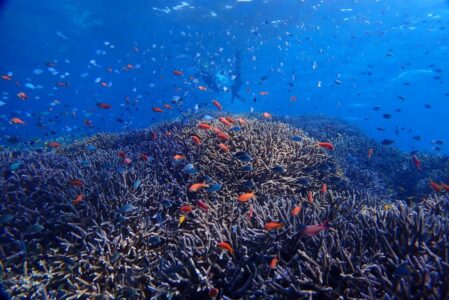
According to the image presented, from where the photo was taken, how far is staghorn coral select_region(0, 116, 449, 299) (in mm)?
3193

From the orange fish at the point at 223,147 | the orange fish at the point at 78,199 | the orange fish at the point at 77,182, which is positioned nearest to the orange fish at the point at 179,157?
the orange fish at the point at 223,147

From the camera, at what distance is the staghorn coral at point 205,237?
319cm

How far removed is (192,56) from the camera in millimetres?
48125

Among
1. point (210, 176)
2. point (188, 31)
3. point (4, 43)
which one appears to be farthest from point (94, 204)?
point (4, 43)

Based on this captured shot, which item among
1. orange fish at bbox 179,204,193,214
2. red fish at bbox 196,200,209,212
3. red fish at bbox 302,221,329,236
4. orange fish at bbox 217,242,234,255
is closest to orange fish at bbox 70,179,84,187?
orange fish at bbox 179,204,193,214

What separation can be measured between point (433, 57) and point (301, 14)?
2088 cm

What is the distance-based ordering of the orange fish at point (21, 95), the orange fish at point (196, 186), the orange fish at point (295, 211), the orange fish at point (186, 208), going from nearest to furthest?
the orange fish at point (295, 211), the orange fish at point (186, 208), the orange fish at point (196, 186), the orange fish at point (21, 95)

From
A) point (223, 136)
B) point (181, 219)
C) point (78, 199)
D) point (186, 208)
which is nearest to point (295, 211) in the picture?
point (186, 208)

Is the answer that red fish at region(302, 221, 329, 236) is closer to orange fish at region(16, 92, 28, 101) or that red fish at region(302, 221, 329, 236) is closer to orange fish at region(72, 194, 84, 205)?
Answer: orange fish at region(72, 194, 84, 205)

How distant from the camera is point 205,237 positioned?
4.29 meters

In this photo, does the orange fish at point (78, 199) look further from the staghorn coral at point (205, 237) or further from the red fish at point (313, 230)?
the red fish at point (313, 230)

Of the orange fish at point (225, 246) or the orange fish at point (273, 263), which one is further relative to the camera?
the orange fish at point (225, 246)

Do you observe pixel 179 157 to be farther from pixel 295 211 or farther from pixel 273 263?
pixel 273 263

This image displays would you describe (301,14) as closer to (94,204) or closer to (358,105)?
(94,204)
